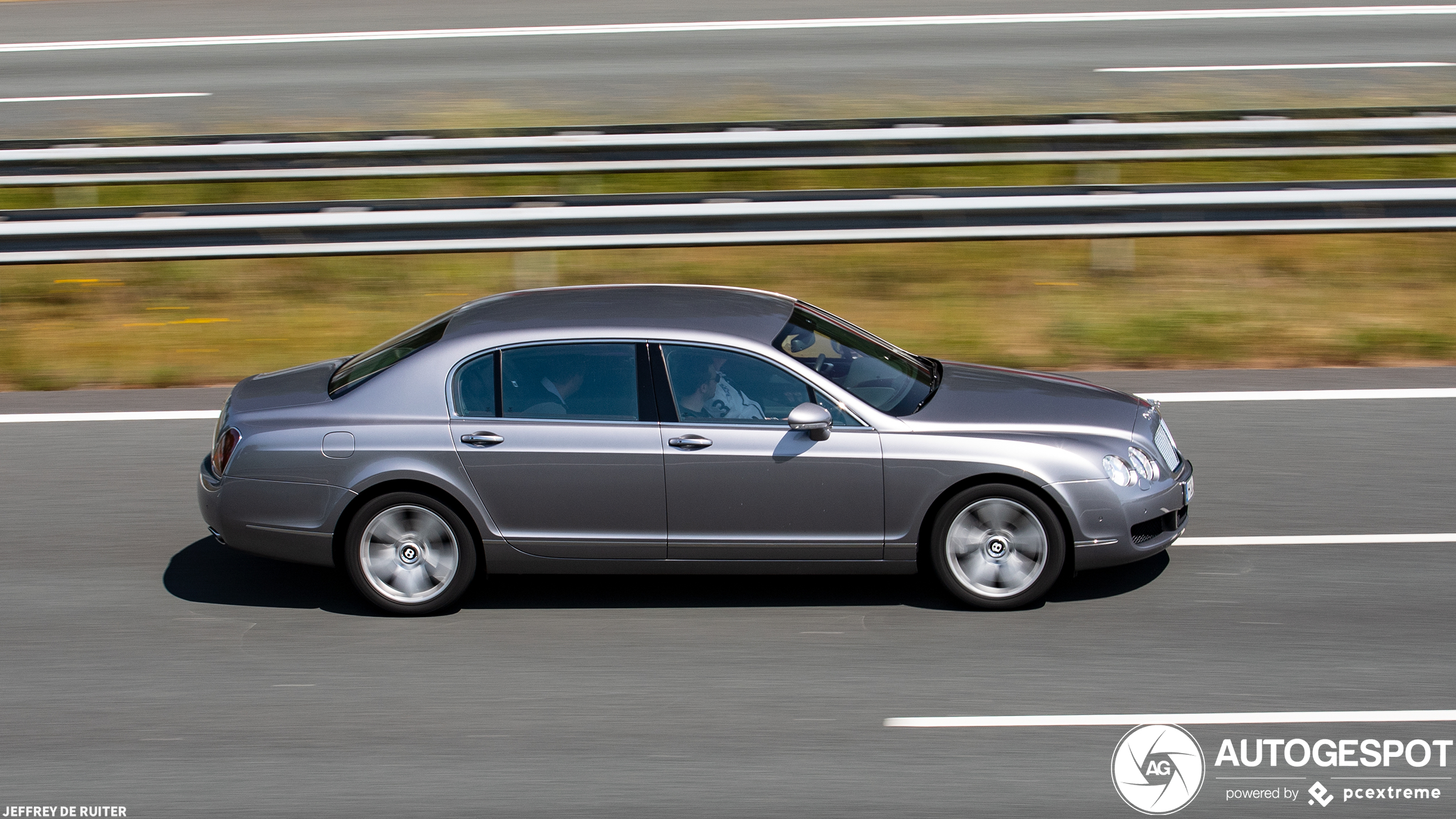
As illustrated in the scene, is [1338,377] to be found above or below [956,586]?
above

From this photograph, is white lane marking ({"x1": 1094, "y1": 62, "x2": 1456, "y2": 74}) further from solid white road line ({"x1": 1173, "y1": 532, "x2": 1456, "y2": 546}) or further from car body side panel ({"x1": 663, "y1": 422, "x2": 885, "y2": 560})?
car body side panel ({"x1": 663, "y1": 422, "x2": 885, "y2": 560})

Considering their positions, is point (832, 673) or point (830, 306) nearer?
point (832, 673)

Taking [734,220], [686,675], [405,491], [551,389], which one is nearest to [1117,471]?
[686,675]

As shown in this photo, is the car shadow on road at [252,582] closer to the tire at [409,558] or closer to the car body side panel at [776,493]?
the tire at [409,558]

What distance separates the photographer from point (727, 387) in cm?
605

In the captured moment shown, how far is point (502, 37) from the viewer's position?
670 inches

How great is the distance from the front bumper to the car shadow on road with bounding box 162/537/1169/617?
290 mm

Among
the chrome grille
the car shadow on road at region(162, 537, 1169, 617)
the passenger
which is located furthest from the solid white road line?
the passenger

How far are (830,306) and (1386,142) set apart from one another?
4244mm

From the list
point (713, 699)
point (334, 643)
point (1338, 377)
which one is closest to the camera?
point (713, 699)

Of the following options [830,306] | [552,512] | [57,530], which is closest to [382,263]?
[830,306]

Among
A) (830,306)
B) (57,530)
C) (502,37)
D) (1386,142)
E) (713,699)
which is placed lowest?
(713,699)

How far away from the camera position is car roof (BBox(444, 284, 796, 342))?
20.3ft

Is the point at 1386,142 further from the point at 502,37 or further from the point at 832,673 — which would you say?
the point at 502,37
